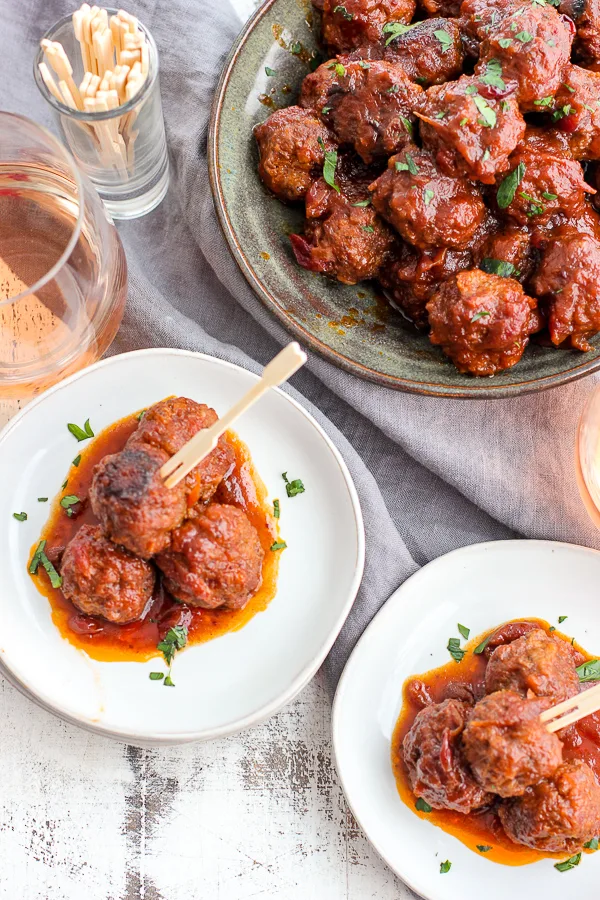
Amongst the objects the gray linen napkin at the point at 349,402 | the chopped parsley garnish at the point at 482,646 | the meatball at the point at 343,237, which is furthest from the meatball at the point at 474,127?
the chopped parsley garnish at the point at 482,646

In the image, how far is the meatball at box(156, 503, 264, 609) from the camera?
3.22 metres

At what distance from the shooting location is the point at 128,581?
3262 millimetres

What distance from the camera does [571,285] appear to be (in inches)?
134

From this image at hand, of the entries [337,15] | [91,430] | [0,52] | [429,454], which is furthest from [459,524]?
[0,52]

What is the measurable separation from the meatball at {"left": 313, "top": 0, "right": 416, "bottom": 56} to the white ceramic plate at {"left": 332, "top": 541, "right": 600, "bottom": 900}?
7.87 ft

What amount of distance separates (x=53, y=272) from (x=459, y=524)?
2.27 metres

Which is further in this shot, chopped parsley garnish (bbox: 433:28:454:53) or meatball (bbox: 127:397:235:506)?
chopped parsley garnish (bbox: 433:28:454:53)

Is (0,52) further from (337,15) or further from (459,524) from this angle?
(459,524)

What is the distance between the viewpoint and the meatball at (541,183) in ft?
11.2

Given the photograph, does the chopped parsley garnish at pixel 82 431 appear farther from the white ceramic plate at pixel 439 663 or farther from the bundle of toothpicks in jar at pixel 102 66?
the white ceramic plate at pixel 439 663

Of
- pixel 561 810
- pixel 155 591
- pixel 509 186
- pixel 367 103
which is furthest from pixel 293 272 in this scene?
pixel 561 810

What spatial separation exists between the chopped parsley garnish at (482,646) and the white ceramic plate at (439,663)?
0.17 ft

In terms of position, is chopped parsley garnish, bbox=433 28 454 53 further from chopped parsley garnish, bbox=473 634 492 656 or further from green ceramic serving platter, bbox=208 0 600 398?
chopped parsley garnish, bbox=473 634 492 656

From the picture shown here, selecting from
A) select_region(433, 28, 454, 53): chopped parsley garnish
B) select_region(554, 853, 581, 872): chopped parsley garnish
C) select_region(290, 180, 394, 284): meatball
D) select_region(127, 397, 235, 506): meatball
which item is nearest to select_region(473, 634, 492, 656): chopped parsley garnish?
select_region(554, 853, 581, 872): chopped parsley garnish
